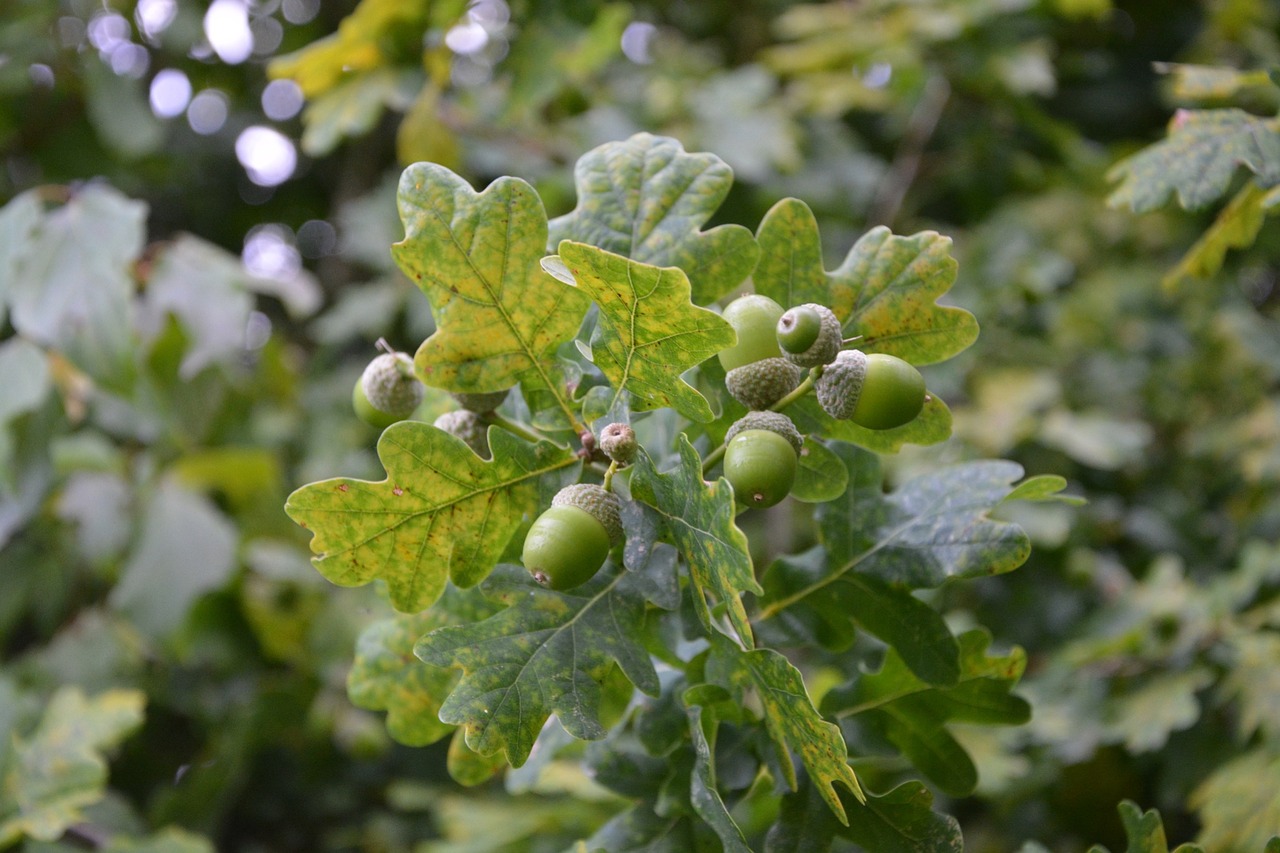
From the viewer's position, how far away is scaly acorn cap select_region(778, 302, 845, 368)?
719mm

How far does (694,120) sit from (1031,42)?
33.6 inches

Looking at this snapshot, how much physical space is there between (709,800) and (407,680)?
34 centimetres

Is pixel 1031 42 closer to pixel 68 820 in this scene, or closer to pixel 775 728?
pixel 775 728

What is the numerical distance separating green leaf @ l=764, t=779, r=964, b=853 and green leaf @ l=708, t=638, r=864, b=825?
0.09 meters

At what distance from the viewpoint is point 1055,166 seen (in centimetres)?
278

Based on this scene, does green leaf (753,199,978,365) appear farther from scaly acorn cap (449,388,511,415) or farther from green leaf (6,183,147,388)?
green leaf (6,183,147,388)

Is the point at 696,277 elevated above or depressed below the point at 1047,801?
above

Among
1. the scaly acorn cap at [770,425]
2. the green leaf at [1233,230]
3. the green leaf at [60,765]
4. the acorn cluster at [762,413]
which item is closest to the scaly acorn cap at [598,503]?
the acorn cluster at [762,413]

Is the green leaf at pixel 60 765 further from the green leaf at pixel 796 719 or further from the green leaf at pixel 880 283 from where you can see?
the green leaf at pixel 880 283

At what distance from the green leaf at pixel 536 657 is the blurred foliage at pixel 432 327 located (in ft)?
0.95

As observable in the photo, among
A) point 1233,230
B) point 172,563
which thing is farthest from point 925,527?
point 172,563

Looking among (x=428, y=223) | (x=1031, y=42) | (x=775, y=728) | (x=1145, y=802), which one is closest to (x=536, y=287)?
(x=428, y=223)

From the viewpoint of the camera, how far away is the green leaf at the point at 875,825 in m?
0.79

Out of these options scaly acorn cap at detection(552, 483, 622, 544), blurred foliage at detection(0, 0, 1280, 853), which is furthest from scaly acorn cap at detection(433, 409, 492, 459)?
blurred foliage at detection(0, 0, 1280, 853)
